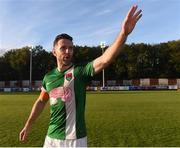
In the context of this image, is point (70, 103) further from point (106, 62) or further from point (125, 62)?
point (125, 62)

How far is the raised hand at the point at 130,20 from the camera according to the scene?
12.7 feet

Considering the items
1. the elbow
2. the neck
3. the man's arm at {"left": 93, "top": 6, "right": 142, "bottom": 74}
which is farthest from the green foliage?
the man's arm at {"left": 93, "top": 6, "right": 142, "bottom": 74}

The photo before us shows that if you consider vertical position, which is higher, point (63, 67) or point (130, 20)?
point (130, 20)

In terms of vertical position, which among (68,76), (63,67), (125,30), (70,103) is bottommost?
(70,103)

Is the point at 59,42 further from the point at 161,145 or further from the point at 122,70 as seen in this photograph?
the point at 122,70

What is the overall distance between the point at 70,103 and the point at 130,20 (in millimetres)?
1182

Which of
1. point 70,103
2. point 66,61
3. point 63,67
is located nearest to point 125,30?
point 66,61

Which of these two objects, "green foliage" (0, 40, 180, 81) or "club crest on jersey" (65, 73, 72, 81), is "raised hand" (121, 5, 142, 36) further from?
"green foliage" (0, 40, 180, 81)

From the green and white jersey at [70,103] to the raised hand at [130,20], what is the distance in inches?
25.0

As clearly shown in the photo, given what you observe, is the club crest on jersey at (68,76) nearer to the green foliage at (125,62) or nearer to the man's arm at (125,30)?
the man's arm at (125,30)

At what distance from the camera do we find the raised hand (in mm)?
3861

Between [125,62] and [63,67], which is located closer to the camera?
[63,67]

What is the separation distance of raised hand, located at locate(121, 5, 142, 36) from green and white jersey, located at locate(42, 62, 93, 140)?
635 millimetres

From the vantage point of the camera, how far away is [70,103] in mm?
4320
